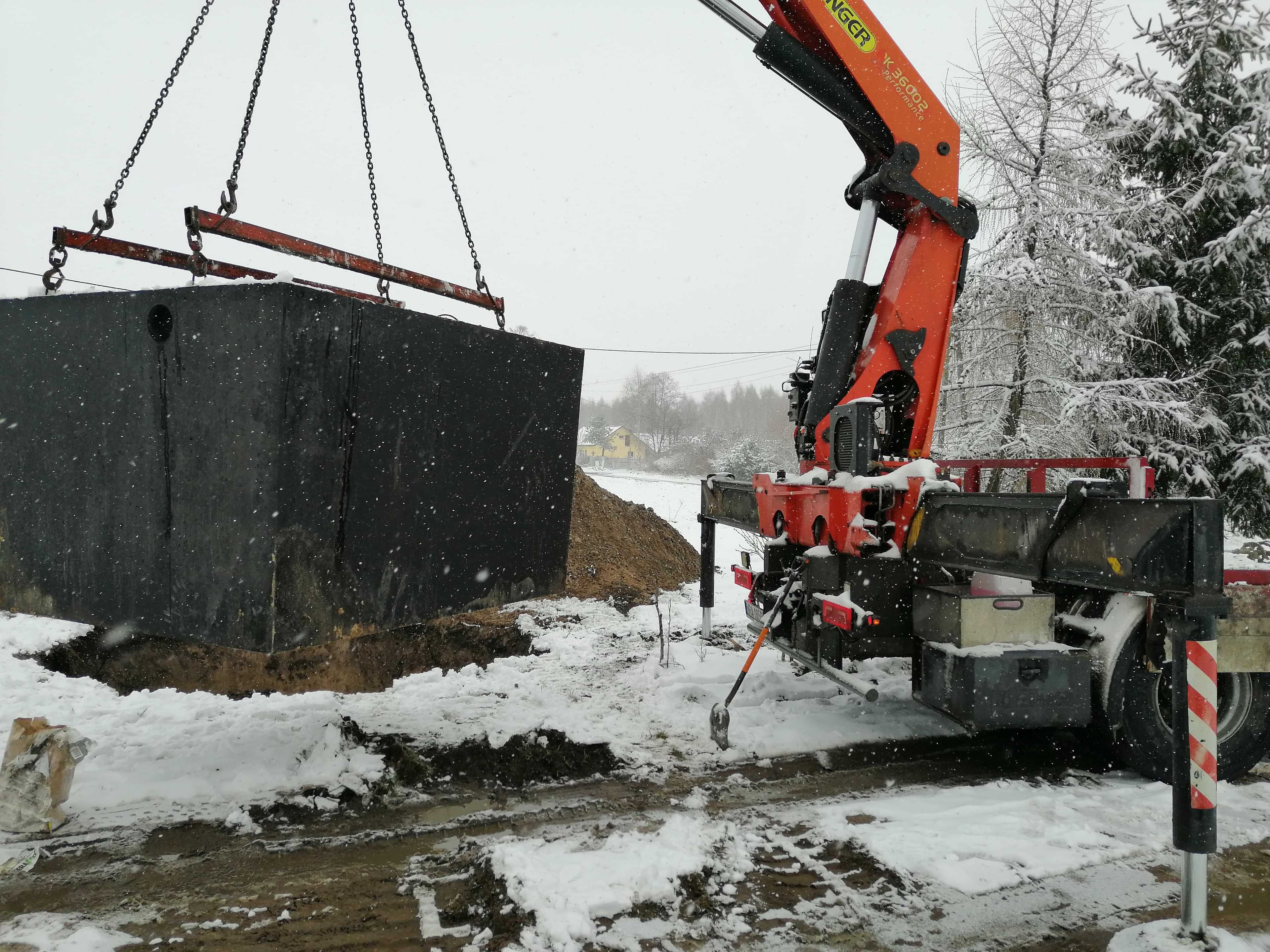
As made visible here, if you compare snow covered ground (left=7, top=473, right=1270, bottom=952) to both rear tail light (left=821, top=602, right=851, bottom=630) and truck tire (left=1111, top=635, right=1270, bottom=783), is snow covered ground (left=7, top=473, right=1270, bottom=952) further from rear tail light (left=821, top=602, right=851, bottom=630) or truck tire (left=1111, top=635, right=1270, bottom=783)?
rear tail light (left=821, top=602, right=851, bottom=630)

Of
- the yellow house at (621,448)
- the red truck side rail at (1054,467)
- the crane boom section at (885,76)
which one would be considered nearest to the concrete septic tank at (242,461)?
the red truck side rail at (1054,467)

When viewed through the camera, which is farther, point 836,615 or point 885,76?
point 885,76

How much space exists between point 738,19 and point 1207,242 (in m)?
9.15

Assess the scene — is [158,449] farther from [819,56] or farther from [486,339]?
[819,56]

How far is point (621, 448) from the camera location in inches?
2697

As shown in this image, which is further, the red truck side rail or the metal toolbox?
the red truck side rail

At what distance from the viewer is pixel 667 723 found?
4.43 metres

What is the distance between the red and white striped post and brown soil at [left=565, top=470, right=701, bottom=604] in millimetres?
6203

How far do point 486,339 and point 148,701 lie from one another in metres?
3.30

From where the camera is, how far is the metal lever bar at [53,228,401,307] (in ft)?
9.16

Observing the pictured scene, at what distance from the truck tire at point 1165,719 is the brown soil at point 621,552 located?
17.6 feet

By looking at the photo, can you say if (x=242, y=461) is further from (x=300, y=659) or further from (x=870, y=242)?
(x=300, y=659)

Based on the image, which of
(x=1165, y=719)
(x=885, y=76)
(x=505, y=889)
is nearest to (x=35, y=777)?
(x=505, y=889)

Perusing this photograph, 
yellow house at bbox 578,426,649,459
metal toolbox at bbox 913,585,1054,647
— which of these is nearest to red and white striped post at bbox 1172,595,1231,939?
metal toolbox at bbox 913,585,1054,647
